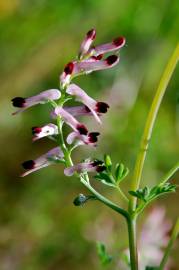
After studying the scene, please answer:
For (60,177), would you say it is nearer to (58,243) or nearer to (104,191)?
(104,191)

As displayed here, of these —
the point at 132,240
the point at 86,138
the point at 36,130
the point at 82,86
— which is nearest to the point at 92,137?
the point at 86,138

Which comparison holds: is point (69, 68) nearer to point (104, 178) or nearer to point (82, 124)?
point (82, 124)

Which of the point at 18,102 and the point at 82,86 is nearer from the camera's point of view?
the point at 18,102

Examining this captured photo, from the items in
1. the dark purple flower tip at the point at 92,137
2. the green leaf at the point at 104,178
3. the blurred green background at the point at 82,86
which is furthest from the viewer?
the blurred green background at the point at 82,86

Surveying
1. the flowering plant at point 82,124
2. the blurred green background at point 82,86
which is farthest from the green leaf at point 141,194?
the blurred green background at point 82,86

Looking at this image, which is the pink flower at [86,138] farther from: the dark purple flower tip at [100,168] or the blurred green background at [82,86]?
the blurred green background at [82,86]

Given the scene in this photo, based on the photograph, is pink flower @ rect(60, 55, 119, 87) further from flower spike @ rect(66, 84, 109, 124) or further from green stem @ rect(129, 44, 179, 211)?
green stem @ rect(129, 44, 179, 211)
